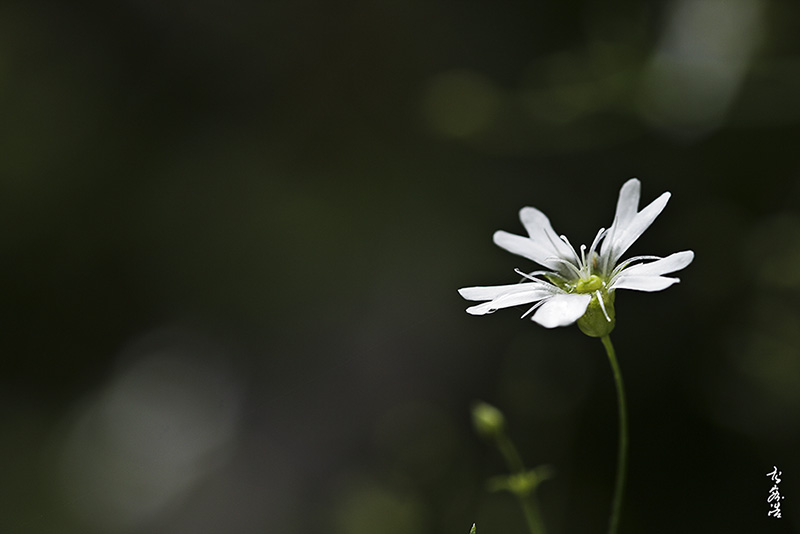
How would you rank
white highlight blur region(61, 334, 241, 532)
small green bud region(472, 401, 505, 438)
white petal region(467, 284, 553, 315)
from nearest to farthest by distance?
white petal region(467, 284, 553, 315), small green bud region(472, 401, 505, 438), white highlight blur region(61, 334, 241, 532)

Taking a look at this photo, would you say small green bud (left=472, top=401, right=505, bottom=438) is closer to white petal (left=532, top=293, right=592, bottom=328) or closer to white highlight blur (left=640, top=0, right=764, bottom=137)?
white petal (left=532, top=293, right=592, bottom=328)

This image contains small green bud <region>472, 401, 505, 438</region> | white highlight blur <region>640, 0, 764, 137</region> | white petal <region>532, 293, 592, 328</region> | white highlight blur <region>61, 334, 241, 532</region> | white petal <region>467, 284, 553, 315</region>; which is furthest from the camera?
white highlight blur <region>61, 334, 241, 532</region>

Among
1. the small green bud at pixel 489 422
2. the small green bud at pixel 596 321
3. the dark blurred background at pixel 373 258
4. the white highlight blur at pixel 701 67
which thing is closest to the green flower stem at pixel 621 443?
the small green bud at pixel 596 321

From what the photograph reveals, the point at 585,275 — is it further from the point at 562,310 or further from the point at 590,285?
the point at 562,310

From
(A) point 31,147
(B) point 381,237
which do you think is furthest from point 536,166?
(A) point 31,147

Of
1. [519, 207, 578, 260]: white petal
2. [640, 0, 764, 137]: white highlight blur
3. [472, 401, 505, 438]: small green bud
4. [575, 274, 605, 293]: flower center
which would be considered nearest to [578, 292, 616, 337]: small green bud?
[575, 274, 605, 293]: flower center

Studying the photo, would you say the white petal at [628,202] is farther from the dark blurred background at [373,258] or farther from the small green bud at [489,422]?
the dark blurred background at [373,258]

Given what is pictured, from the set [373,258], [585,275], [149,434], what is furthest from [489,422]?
[149,434]

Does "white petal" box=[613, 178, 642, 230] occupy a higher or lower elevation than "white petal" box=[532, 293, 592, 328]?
higher
